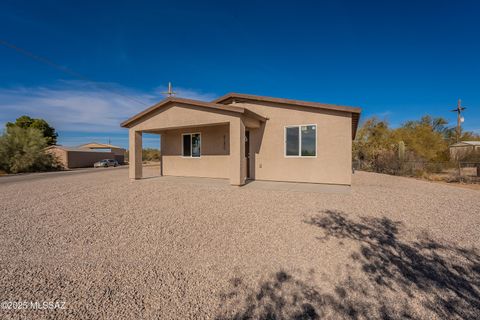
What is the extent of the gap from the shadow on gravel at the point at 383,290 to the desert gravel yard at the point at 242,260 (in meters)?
0.01

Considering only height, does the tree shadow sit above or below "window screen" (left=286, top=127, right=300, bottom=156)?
below

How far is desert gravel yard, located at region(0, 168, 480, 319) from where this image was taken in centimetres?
240

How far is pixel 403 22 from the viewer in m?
10.7

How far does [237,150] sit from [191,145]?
13.8ft

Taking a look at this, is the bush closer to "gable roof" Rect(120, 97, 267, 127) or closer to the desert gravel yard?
"gable roof" Rect(120, 97, 267, 127)

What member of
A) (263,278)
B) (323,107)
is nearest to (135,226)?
(263,278)

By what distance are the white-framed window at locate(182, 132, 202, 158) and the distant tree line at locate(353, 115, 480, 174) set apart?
1337 centimetres

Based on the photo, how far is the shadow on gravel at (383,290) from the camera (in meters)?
2.35

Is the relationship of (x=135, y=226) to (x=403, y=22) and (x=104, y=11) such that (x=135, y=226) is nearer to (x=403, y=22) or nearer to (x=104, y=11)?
(x=104, y=11)

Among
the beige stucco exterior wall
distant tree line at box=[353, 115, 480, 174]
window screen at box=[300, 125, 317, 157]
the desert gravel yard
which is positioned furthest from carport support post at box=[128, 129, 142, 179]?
distant tree line at box=[353, 115, 480, 174]

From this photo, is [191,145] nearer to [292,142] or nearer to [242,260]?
[292,142]

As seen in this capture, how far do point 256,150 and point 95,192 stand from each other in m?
6.52

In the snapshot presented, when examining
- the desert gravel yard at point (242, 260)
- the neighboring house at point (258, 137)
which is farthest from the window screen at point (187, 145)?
the desert gravel yard at point (242, 260)

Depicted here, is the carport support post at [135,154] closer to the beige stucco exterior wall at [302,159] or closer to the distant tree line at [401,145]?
the beige stucco exterior wall at [302,159]
